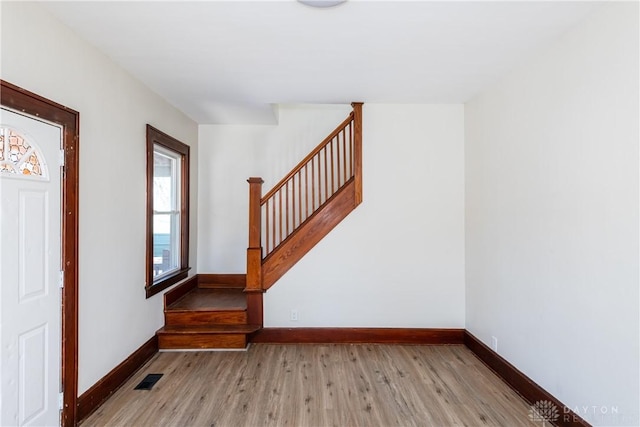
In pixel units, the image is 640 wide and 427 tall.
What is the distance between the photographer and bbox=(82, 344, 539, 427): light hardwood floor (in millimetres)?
2225

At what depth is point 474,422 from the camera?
219 cm

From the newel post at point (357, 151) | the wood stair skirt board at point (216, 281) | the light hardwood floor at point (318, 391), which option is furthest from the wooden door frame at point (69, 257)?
the newel post at point (357, 151)

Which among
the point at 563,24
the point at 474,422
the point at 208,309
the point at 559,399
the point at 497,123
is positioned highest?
the point at 563,24

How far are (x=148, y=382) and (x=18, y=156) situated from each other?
206 centimetres

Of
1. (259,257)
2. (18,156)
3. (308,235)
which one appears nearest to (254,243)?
(259,257)

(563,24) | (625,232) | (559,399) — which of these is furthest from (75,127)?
(559,399)

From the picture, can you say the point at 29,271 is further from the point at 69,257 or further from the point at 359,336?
the point at 359,336

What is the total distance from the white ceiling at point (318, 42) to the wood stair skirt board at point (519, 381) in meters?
2.55

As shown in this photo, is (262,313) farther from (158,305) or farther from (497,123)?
(497,123)

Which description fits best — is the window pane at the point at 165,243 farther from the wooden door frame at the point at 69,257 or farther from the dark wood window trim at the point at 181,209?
the wooden door frame at the point at 69,257

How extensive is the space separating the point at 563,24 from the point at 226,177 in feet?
12.9

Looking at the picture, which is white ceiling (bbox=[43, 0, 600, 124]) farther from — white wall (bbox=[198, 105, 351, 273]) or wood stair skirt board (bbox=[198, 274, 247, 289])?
wood stair skirt board (bbox=[198, 274, 247, 289])

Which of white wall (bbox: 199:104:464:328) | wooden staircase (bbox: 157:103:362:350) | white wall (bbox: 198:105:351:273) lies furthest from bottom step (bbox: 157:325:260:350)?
white wall (bbox: 198:105:351:273)

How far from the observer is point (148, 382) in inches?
106
